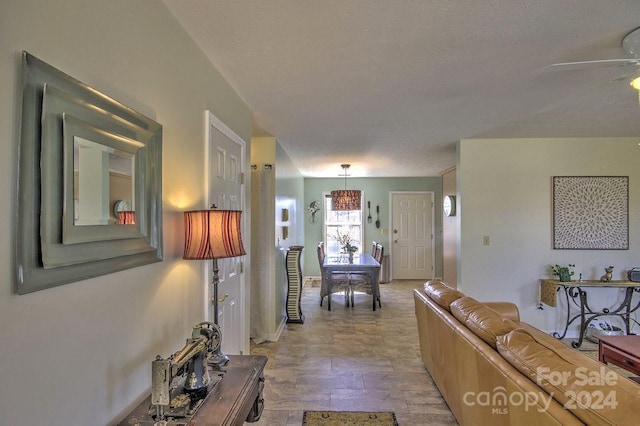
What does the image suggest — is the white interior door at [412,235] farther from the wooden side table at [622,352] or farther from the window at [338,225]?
the wooden side table at [622,352]

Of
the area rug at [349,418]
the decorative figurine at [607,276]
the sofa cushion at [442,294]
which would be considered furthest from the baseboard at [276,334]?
the decorative figurine at [607,276]

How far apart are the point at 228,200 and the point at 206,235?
95cm

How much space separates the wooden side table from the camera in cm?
229

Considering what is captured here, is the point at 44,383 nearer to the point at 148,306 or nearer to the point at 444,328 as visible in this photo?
the point at 148,306

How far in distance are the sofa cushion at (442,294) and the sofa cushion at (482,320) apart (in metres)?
0.20

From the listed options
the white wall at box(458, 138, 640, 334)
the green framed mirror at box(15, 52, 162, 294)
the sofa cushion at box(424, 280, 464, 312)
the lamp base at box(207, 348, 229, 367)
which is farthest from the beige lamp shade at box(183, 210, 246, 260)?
the white wall at box(458, 138, 640, 334)

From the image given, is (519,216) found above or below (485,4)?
below

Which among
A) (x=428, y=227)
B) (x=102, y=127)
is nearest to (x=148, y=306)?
(x=102, y=127)

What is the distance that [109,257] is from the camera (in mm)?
1124

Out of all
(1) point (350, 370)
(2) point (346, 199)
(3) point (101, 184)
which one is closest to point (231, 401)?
(3) point (101, 184)

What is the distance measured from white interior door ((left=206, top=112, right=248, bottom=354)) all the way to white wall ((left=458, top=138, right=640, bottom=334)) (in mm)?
2696

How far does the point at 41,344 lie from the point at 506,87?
296 centimetres

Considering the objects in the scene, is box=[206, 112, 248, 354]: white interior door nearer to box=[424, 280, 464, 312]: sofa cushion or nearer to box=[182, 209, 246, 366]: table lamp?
box=[182, 209, 246, 366]: table lamp

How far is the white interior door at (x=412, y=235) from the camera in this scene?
24.9 ft
